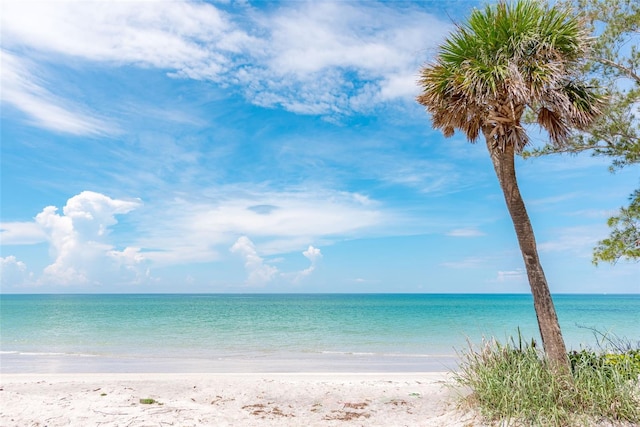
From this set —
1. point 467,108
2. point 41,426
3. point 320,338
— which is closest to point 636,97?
point 467,108

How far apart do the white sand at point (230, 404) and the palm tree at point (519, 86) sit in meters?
→ 2.69

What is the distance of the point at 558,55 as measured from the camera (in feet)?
20.6

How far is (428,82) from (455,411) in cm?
530

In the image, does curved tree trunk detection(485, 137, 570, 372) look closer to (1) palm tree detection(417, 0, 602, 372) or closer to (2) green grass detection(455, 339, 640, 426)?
(1) palm tree detection(417, 0, 602, 372)

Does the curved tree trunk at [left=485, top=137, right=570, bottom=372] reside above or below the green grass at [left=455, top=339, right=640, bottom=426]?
above

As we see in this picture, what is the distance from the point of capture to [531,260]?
21.2ft

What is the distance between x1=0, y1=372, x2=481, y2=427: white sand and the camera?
6805mm

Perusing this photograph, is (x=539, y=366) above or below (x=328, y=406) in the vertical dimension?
above

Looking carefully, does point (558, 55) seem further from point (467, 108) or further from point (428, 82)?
point (428, 82)

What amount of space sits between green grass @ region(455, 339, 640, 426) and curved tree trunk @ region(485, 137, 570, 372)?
277 mm

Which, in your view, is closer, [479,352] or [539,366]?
[539,366]

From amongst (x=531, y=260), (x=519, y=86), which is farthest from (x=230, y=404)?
(x=519, y=86)

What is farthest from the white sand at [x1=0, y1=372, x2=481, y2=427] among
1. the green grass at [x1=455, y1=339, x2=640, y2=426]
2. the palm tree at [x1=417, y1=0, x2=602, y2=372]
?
the palm tree at [x1=417, y1=0, x2=602, y2=372]

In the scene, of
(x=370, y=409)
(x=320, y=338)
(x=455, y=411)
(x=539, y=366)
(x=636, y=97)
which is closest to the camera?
(x=539, y=366)
